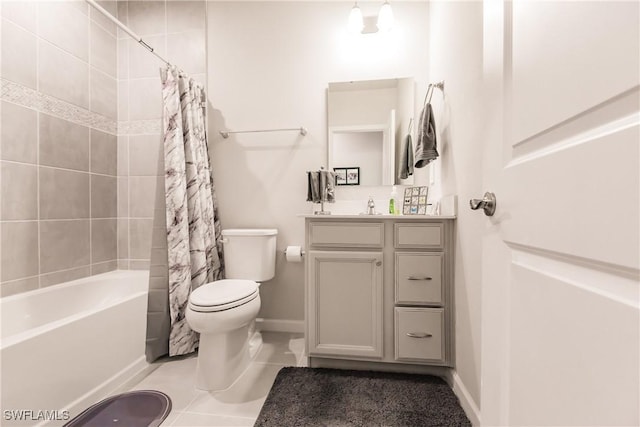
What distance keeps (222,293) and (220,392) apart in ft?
1.60

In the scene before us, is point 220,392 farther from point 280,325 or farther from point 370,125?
point 370,125

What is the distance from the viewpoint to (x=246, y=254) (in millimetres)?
1874

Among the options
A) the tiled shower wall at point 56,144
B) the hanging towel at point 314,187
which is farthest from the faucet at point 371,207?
the tiled shower wall at point 56,144

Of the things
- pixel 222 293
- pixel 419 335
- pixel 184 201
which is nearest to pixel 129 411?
pixel 222 293

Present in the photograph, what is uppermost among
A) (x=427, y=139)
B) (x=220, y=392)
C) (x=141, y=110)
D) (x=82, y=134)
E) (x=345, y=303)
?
(x=141, y=110)

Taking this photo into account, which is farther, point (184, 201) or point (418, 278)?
point (184, 201)

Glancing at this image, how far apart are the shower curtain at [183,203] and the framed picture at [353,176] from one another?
1042 millimetres

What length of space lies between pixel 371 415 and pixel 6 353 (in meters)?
1.42

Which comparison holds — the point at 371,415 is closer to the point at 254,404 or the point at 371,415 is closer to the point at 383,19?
the point at 254,404

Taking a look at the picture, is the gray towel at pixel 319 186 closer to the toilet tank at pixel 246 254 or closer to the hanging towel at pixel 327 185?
the hanging towel at pixel 327 185

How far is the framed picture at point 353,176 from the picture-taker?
6.53ft

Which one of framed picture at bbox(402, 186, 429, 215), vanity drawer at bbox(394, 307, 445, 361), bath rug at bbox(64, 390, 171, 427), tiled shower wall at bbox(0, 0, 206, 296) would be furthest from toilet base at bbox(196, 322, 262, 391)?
framed picture at bbox(402, 186, 429, 215)

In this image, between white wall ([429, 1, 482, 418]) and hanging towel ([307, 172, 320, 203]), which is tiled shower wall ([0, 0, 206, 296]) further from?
white wall ([429, 1, 482, 418])

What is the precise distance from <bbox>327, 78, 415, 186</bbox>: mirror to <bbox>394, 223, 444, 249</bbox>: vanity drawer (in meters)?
0.60
